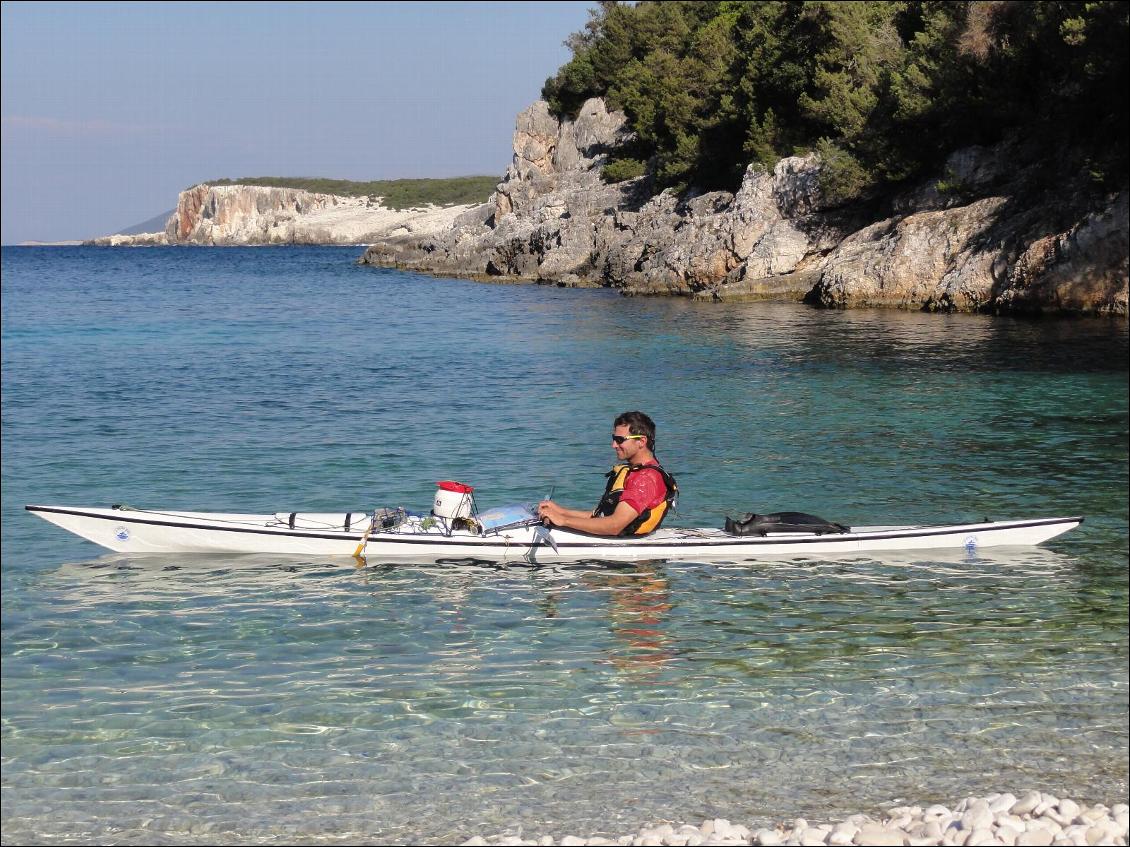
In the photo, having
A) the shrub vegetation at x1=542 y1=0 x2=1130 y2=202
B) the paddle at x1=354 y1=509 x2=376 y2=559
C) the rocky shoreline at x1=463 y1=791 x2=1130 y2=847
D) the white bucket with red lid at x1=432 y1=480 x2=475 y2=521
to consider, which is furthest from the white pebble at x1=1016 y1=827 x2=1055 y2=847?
the shrub vegetation at x1=542 y1=0 x2=1130 y2=202

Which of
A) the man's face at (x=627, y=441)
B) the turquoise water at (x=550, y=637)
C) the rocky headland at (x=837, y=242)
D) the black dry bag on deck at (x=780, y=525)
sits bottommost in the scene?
the turquoise water at (x=550, y=637)

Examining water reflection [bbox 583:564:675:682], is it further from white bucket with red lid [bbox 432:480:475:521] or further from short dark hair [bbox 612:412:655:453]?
white bucket with red lid [bbox 432:480:475:521]

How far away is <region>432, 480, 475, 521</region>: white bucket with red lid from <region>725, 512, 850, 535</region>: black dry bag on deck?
8.23 feet

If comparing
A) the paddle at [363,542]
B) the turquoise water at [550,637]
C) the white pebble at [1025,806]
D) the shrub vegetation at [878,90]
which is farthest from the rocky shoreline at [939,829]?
the shrub vegetation at [878,90]

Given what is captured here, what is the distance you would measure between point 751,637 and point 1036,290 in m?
27.6

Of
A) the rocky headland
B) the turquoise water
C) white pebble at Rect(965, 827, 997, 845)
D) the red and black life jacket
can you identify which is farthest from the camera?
the rocky headland

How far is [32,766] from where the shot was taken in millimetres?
6742

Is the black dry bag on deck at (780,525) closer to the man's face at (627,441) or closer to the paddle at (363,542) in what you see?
the man's face at (627,441)

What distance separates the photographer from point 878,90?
4369 centimetres

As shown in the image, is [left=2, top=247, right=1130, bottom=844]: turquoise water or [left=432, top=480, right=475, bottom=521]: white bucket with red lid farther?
[left=432, top=480, right=475, bottom=521]: white bucket with red lid

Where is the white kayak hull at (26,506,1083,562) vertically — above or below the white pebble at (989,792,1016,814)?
above

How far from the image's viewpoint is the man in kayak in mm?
10711

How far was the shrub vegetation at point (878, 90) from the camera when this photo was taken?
114ft

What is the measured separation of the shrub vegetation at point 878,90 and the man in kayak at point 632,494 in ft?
87.4
